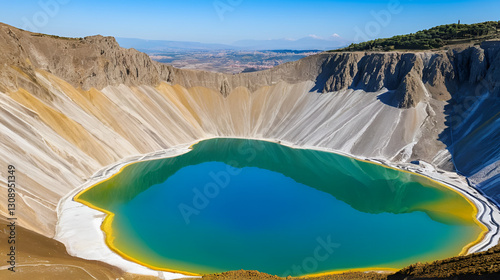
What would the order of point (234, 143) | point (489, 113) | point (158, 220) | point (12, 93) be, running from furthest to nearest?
point (234, 143) → point (489, 113) → point (12, 93) → point (158, 220)

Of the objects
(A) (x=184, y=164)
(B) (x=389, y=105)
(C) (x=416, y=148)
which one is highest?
(B) (x=389, y=105)

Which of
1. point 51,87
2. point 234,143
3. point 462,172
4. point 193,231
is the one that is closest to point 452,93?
point 462,172

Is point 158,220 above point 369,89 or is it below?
below

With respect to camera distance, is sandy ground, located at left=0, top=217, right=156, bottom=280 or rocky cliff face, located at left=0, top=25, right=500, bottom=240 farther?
rocky cliff face, located at left=0, top=25, right=500, bottom=240

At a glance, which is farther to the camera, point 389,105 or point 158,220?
point 389,105

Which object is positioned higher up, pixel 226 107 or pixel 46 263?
pixel 226 107

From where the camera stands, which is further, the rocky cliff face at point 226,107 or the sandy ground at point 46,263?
the rocky cliff face at point 226,107

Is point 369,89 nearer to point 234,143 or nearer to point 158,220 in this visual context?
point 234,143

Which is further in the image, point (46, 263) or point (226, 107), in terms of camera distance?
point (226, 107)
